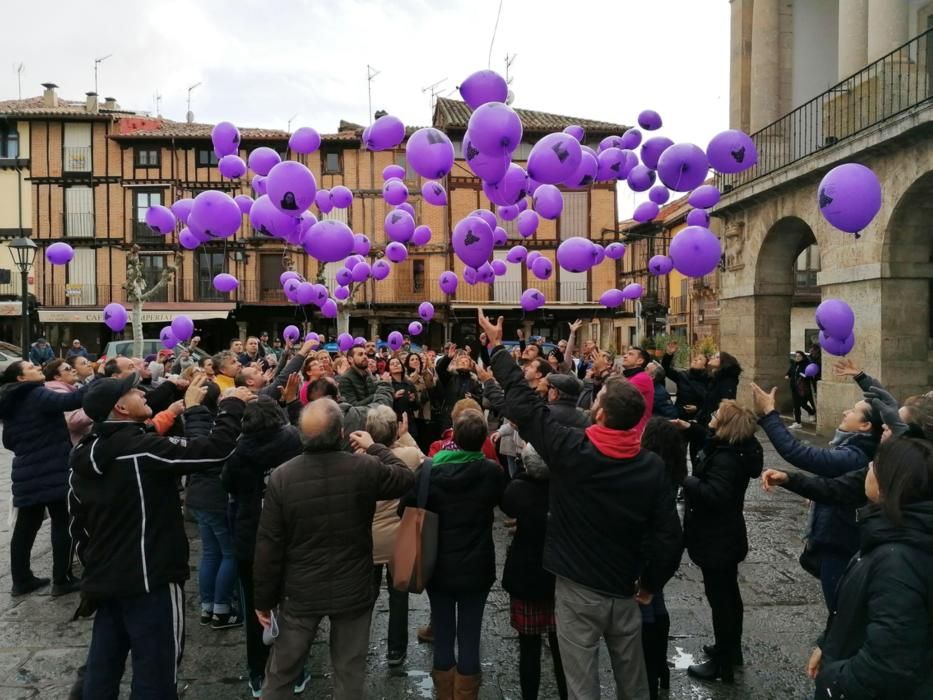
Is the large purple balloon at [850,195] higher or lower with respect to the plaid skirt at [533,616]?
higher

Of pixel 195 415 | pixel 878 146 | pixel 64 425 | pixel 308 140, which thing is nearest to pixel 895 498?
pixel 195 415

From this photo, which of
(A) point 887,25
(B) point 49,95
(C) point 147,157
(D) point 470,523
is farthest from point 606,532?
(B) point 49,95

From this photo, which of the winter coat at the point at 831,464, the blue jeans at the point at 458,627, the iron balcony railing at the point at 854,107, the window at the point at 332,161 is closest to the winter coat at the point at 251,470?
the blue jeans at the point at 458,627

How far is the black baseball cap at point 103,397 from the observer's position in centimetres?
281

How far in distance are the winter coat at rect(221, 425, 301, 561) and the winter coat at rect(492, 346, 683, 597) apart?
1.38 meters

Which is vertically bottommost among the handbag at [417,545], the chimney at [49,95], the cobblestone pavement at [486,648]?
the cobblestone pavement at [486,648]

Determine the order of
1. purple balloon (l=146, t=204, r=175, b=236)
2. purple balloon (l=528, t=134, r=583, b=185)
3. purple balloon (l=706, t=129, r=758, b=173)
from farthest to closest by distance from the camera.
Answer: purple balloon (l=146, t=204, r=175, b=236) < purple balloon (l=706, t=129, r=758, b=173) < purple balloon (l=528, t=134, r=583, b=185)

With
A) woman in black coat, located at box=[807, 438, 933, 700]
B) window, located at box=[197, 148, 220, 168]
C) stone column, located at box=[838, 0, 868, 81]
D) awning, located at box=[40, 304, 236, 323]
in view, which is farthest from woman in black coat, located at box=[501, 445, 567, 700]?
window, located at box=[197, 148, 220, 168]

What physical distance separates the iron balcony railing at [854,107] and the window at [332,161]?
63.2 ft

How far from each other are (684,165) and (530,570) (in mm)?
5841

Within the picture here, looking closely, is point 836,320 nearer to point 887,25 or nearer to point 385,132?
point 385,132

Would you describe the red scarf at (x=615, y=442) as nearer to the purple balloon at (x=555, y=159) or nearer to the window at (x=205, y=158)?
the purple balloon at (x=555, y=159)

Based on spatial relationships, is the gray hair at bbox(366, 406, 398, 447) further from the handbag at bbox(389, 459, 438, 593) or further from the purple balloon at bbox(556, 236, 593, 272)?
the purple balloon at bbox(556, 236, 593, 272)

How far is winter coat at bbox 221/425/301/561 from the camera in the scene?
3459 mm
